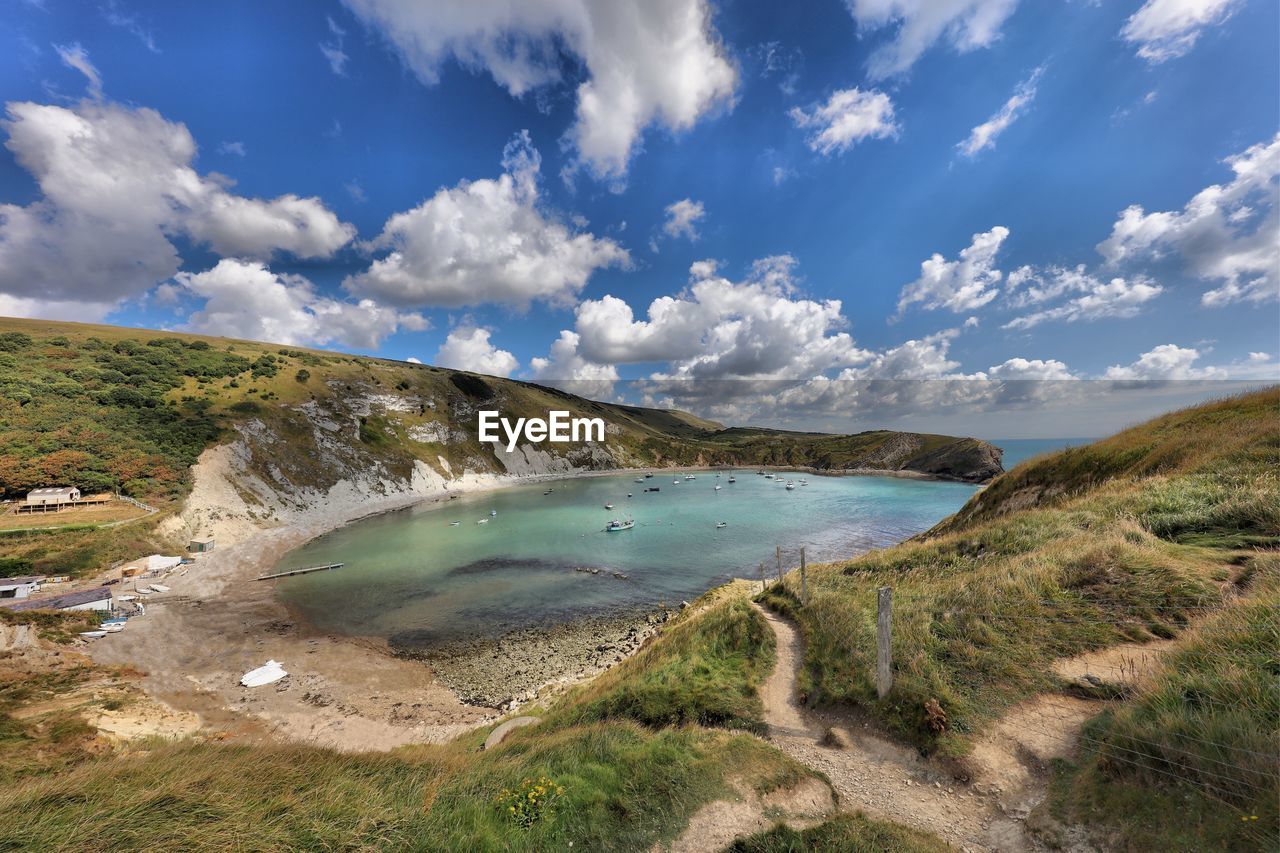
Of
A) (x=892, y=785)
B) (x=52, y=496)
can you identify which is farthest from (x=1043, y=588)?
(x=52, y=496)

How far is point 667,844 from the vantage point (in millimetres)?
6254

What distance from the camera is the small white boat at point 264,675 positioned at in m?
19.6

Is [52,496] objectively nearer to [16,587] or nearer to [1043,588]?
[16,587]

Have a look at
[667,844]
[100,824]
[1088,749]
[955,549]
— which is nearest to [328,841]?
[100,824]

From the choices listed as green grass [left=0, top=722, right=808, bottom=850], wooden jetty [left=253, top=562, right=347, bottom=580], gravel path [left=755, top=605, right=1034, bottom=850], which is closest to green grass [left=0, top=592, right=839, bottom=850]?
green grass [left=0, top=722, right=808, bottom=850]

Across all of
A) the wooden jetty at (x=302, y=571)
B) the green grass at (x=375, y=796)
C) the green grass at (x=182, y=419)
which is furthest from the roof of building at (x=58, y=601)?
the green grass at (x=375, y=796)

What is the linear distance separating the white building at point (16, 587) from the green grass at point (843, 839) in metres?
44.8

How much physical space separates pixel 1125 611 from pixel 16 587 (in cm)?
5308

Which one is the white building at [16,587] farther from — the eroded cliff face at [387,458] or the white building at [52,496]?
the white building at [52,496]

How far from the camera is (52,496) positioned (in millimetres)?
Result: 36656

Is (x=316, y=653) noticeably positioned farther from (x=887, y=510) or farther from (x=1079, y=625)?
(x=887, y=510)

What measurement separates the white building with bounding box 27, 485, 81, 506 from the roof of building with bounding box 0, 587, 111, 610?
59.6ft

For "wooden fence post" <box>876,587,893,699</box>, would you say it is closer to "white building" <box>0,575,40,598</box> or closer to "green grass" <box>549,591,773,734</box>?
"green grass" <box>549,591,773,734</box>

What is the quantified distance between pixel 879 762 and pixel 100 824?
11374mm
